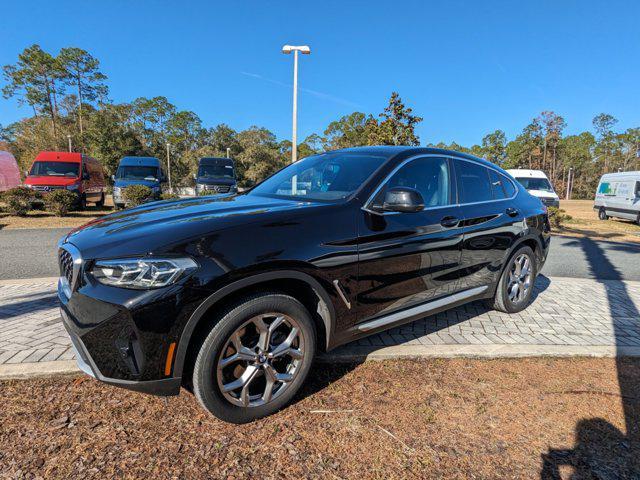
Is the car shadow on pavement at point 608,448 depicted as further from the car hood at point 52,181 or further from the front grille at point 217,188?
the car hood at point 52,181

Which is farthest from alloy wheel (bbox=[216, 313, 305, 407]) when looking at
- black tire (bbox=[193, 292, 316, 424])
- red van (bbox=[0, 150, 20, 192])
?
red van (bbox=[0, 150, 20, 192])

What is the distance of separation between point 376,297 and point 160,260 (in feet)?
5.00

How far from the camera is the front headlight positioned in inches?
78.5

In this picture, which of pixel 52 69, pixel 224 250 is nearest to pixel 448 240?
pixel 224 250

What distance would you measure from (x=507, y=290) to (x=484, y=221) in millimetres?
1079

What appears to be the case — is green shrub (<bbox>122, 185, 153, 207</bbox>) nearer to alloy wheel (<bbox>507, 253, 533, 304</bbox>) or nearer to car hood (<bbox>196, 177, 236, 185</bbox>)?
car hood (<bbox>196, 177, 236, 185</bbox>)

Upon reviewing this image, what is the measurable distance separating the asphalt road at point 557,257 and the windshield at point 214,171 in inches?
321

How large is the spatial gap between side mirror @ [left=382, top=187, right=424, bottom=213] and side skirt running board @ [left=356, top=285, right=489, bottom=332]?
839 millimetres

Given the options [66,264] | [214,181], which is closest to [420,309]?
[66,264]

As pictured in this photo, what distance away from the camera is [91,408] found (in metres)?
2.50

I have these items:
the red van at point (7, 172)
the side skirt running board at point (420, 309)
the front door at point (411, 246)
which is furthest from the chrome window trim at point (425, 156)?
the red van at point (7, 172)

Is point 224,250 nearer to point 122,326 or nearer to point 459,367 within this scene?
point 122,326

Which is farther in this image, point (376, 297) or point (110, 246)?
point (376, 297)

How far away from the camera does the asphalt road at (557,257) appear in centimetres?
643
